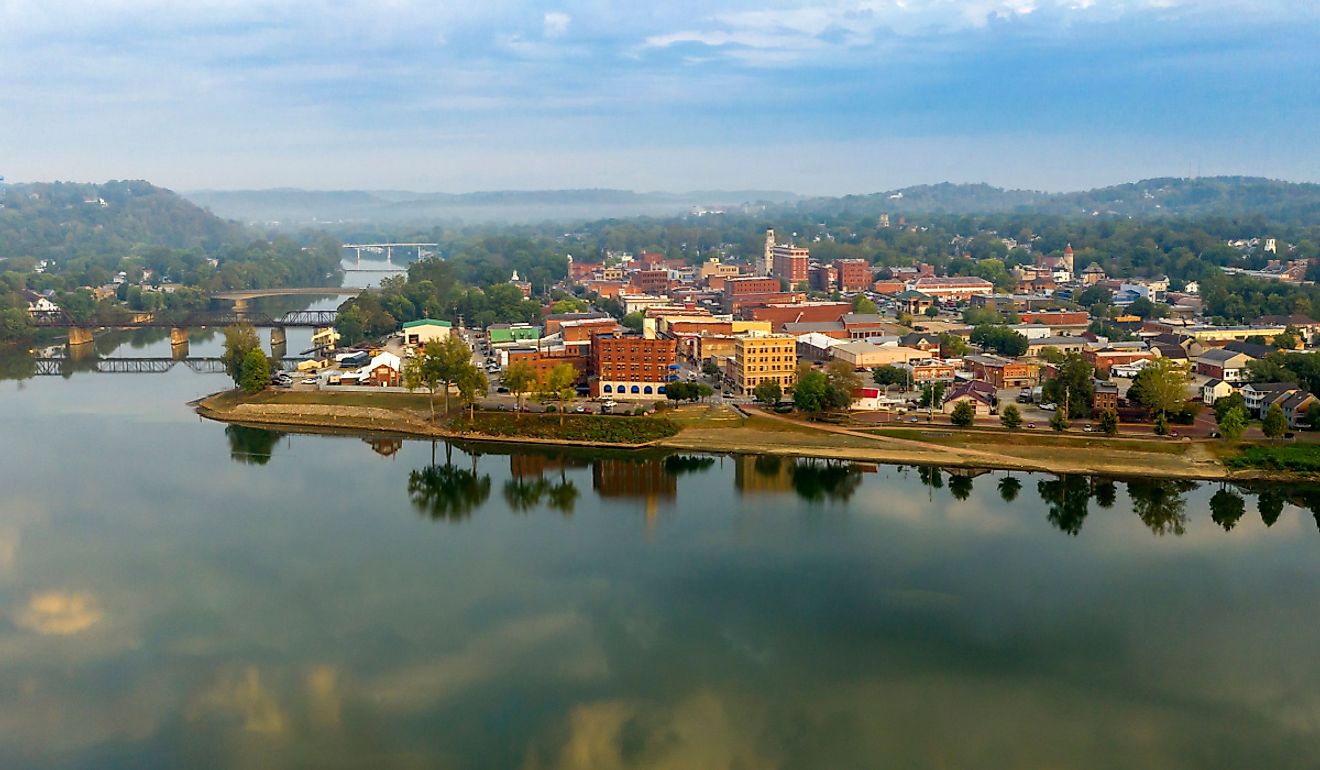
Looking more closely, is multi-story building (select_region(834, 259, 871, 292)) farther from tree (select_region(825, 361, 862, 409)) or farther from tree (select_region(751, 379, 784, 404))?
tree (select_region(751, 379, 784, 404))

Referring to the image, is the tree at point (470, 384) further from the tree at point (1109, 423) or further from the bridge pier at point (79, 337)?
the bridge pier at point (79, 337)

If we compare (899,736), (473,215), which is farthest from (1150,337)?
(473,215)

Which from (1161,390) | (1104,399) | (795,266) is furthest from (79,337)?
(1161,390)

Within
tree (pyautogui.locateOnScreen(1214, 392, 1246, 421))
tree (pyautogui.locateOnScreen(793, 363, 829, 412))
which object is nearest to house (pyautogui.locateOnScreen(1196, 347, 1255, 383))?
tree (pyautogui.locateOnScreen(1214, 392, 1246, 421))

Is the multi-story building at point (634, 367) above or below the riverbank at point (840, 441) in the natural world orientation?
above

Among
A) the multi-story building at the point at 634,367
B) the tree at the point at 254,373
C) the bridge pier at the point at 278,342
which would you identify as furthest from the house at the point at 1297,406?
the bridge pier at the point at 278,342

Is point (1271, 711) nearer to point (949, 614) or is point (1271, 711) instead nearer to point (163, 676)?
point (949, 614)
